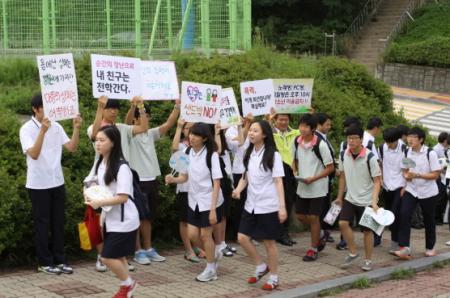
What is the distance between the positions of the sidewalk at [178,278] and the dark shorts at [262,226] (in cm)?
58

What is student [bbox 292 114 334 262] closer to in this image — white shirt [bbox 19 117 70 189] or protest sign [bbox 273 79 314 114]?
protest sign [bbox 273 79 314 114]

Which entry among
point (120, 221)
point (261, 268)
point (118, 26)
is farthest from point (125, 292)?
point (118, 26)

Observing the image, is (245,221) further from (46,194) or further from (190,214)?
(46,194)

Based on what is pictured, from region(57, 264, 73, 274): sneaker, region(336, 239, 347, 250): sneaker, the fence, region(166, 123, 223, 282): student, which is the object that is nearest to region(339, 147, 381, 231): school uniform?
region(336, 239, 347, 250): sneaker

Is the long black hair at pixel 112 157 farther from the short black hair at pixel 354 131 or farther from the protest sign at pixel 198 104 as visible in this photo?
the short black hair at pixel 354 131

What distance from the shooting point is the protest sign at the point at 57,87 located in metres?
7.24

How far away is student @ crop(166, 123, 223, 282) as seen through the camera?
7465 millimetres

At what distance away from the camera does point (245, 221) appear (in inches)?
295

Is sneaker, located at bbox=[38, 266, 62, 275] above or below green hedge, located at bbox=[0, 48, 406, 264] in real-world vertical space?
below

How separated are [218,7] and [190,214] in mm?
8213

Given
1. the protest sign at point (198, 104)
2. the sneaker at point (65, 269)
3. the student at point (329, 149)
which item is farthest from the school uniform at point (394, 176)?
the sneaker at point (65, 269)

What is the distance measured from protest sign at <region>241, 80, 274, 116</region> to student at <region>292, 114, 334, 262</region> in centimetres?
59

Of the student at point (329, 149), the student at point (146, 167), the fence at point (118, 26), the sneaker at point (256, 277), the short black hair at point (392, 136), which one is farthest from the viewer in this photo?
the fence at point (118, 26)

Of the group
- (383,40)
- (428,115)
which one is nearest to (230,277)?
(428,115)
